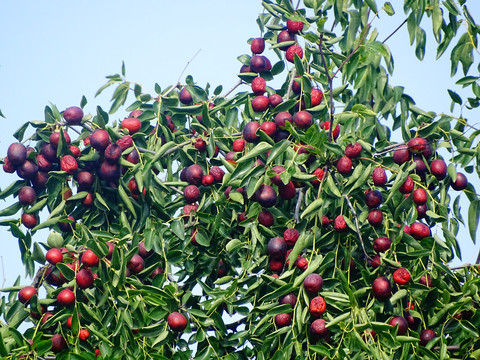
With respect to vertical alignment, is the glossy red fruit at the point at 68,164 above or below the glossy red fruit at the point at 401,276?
above

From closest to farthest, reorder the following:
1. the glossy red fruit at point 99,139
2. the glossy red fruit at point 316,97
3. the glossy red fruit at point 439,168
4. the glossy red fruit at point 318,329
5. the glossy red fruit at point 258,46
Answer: the glossy red fruit at point 318,329 < the glossy red fruit at point 439,168 < the glossy red fruit at point 99,139 < the glossy red fruit at point 316,97 < the glossy red fruit at point 258,46

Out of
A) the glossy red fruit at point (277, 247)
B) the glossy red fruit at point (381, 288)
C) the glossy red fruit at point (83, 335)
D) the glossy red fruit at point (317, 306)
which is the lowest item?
the glossy red fruit at point (83, 335)

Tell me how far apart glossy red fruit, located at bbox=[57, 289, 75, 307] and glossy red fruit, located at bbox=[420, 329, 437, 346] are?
1.64 metres

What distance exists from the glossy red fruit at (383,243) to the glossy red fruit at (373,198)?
6.5 inches

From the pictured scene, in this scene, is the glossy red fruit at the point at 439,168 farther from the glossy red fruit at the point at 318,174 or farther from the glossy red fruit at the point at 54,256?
the glossy red fruit at the point at 54,256

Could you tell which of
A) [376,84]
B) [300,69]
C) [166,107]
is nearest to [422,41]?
[376,84]

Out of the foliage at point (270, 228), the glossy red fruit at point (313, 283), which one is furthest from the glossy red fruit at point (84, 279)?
the glossy red fruit at point (313, 283)

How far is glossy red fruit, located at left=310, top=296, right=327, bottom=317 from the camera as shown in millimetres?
2902

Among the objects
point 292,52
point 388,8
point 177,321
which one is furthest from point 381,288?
point 292,52

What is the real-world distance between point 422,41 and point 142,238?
1893 mm

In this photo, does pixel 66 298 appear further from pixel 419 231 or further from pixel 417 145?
pixel 417 145

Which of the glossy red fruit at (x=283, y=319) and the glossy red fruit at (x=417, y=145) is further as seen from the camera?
the glossy red fruit at (x=417, y=145)

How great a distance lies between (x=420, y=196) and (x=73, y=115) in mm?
1892

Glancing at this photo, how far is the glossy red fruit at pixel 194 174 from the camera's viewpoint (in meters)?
3.53
